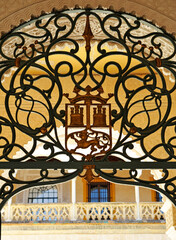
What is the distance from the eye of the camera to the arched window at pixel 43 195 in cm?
1872

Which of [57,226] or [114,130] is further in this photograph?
[57,226]

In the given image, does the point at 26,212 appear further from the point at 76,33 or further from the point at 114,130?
the point at 76,33

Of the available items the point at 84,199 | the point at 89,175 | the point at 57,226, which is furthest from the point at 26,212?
the point at 89,175

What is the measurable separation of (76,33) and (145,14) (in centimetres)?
125

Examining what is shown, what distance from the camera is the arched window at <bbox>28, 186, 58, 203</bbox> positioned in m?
18.7

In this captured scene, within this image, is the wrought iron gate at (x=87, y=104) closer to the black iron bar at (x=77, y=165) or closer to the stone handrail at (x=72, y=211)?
the black iron bar at (x=77, y=165)

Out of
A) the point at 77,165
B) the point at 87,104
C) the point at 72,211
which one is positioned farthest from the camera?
the point at 72,211

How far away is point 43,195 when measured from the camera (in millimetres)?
18875

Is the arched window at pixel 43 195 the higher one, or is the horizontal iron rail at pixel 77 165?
the arched window at pixel 43 195

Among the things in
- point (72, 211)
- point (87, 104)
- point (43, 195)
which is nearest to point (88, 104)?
point (87, 104)

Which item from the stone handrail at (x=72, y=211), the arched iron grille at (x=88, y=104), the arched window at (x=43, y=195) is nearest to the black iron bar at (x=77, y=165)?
the arched iron grille at (x=88, y=104)

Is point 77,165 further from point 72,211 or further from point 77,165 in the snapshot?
point 72,211

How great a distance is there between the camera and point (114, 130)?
28.3ft

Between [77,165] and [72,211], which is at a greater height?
[72,211]
